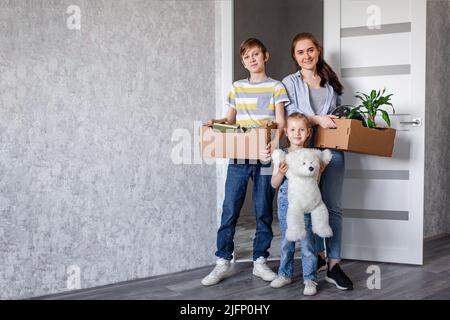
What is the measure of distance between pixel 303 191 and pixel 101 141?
1.10m

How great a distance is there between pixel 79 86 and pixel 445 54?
3.16 meters

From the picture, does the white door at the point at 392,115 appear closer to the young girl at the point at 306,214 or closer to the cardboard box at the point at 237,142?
the young girl at the point at 306,214

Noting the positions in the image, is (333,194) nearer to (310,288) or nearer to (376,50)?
(310,288)

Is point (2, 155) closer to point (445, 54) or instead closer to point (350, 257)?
point (350, 257)

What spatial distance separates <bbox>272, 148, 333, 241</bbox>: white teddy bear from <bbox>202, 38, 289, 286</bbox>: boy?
0.20 m

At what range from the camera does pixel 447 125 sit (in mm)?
4344

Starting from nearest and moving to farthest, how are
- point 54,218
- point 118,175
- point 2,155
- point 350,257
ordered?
point 2,155
point 54,218
point 118,175
point 350,257

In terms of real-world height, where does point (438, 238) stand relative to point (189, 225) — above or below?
below

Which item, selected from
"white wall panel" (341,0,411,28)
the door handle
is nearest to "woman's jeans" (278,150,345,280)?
the door handle

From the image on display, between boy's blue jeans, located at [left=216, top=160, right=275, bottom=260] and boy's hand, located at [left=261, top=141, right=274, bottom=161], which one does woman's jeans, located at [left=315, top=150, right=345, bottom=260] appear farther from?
boy's hand, located at [left=261, top=141, right=274, bottom=161]

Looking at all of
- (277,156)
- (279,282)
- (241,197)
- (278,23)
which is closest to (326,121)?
(277,156)

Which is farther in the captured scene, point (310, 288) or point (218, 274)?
point (218, 274)

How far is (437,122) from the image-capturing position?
4188 mm
